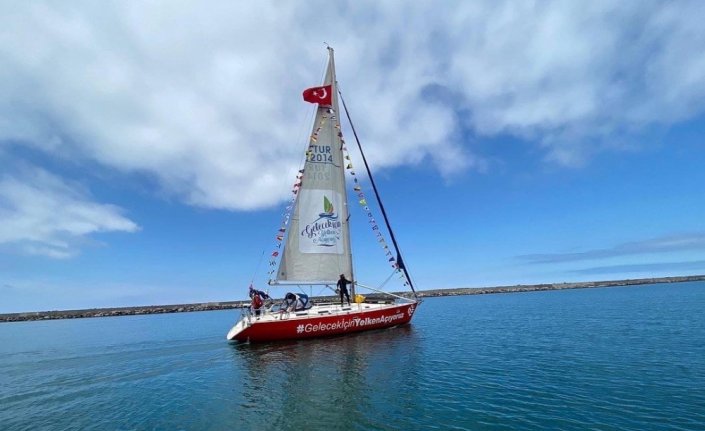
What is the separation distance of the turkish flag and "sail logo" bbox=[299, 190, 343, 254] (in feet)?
23.9

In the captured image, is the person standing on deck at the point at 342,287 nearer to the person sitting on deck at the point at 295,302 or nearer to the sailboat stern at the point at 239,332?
the person sitting on deck at the point at 295,302

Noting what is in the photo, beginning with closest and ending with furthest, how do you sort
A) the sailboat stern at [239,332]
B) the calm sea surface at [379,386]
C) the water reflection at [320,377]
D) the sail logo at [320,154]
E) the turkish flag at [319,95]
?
the calm sea surface at [379,386] < the water reflection at [320,377] < the sailboat stern at [239,332] < the sail logo at [320,154] < the turkish flag at [319,95]

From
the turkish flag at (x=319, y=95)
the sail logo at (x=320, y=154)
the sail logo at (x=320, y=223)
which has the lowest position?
the sail logo at (x=320, y=223)

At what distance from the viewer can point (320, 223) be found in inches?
1109

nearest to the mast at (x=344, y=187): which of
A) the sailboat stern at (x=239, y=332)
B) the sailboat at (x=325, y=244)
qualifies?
the sailboat at (x=325, y=244)

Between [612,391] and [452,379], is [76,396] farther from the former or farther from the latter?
[612,391]

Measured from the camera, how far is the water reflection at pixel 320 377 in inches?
456

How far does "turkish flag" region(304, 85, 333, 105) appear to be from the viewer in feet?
94.3

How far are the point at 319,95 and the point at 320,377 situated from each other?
21327 mm

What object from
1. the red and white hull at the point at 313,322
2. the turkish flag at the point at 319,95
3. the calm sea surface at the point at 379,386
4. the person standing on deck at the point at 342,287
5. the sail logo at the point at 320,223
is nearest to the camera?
the calm sea surface at the point at 379,386

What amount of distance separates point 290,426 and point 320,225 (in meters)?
18.2

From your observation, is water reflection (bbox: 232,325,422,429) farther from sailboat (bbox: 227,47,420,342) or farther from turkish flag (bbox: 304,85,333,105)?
turkish flag (bbox: 304,85,333,105)

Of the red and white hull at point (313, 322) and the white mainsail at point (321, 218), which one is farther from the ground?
the white mainsail at point (321, 218)

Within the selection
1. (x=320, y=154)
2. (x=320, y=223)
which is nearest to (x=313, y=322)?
(x=320, y=223)
